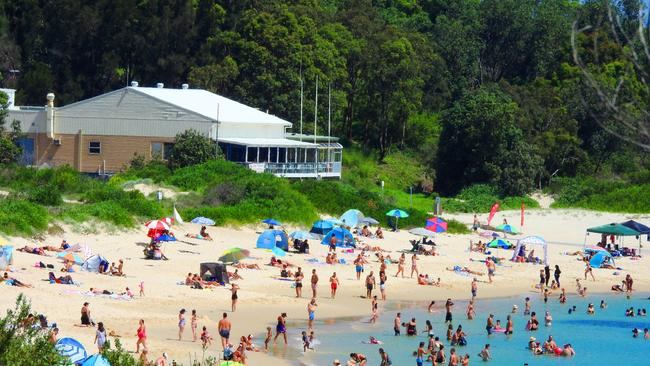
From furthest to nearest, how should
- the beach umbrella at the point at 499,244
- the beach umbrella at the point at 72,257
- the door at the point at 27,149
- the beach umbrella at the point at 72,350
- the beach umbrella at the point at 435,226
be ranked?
1. the door at the point at 27,149
2. the beach umbrella at the point at 499,244
3. the beach umbrella at the point at 435,226
4. the beach umbrella at the point at 72,257
5. the beach umbrella at the point at 72,350

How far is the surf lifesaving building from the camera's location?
56844mm

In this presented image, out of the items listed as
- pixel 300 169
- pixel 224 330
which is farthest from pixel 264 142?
pixel 224 330

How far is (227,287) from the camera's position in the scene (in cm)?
3441

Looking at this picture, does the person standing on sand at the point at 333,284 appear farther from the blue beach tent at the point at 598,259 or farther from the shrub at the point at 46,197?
the blue beach tent at the point at 598,259

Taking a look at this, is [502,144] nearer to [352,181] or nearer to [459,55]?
[352,181]

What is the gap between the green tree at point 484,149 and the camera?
6238cm

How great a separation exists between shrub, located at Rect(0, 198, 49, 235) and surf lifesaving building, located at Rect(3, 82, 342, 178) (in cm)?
1790

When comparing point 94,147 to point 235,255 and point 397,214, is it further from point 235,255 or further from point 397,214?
point 235,255

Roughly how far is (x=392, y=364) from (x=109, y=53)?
48.4 m

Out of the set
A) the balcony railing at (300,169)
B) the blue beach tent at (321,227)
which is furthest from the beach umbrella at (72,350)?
the balcony railing at (300,169)

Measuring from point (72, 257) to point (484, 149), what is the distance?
113 feet

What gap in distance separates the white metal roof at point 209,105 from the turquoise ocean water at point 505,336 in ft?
75.5

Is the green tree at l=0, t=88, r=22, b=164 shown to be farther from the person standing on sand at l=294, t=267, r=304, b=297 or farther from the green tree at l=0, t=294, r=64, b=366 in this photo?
the green tree at l=0, t=294, r=64, b=366

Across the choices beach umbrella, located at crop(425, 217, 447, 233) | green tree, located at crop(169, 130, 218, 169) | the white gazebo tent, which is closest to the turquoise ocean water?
the white gazebo tent
